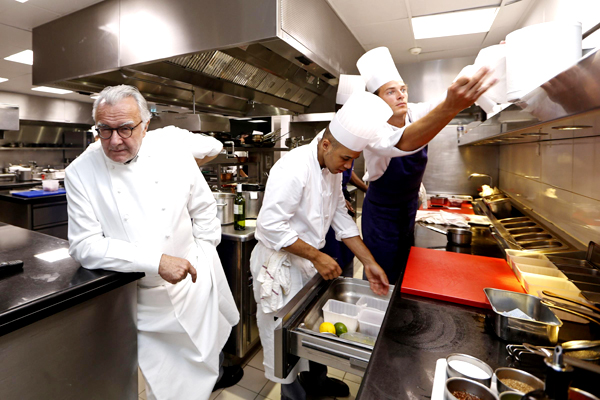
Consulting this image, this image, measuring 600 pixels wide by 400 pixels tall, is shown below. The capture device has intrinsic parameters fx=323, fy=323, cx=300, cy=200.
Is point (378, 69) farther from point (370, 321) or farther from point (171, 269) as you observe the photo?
point (171, 269)

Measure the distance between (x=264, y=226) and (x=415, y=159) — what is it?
1.14 metres

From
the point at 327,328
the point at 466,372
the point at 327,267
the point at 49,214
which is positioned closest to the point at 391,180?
the point at 327,267

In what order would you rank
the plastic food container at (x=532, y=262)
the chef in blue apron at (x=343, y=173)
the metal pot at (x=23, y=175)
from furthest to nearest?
1. the metal pot at (x=23, y=175)
2. the chef in blue apron at (x=343, y=173)
3. the plastic food container at (x=532, y=262)

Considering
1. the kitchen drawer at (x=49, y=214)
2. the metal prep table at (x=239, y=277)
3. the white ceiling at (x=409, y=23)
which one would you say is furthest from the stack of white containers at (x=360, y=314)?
the kitchen drawer at (x=49, y=214)

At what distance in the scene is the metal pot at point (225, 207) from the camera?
95.1 inches

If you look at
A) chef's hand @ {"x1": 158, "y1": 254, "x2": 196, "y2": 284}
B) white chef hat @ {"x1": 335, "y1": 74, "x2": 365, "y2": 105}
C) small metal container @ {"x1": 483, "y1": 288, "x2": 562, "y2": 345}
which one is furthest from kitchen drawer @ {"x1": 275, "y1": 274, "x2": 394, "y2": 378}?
white chef hat @ {"x1": 335, "y1": 74, "x2": 365, "y2": 105}

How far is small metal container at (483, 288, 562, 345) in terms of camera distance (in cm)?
86

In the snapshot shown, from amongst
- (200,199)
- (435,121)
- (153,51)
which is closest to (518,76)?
(435,121)

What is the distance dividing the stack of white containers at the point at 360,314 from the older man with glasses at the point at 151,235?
2.18 ft

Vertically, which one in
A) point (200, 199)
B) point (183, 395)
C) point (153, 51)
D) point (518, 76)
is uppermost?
point (153, 51)

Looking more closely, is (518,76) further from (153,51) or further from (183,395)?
(153,51)

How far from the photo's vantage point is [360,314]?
1260 millimetres

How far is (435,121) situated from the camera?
1115mm

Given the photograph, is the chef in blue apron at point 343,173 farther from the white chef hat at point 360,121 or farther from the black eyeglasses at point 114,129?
the black eyeglasses at point 114,129
